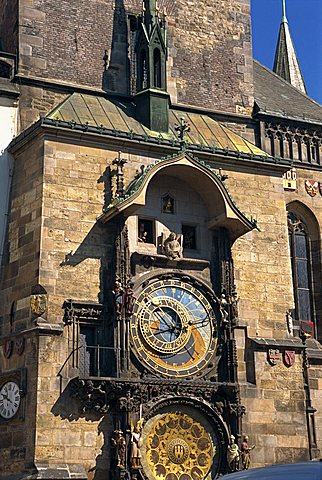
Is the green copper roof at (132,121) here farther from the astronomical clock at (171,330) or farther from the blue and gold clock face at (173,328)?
the blue and gold clock face at (173,328)

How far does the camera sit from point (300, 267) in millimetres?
22375

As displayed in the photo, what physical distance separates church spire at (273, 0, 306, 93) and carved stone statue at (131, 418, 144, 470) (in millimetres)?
16198

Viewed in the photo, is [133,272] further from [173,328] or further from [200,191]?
[200,191]

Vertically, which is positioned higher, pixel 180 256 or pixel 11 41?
pixel 11 41

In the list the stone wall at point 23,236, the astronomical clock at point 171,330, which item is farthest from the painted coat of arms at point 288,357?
the stone wall at point 23,236

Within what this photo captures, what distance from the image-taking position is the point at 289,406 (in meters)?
18.4

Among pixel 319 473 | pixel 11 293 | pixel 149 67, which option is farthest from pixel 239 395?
pixel 319 473

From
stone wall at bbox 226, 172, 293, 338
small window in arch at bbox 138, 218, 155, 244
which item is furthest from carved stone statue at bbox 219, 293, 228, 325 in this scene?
small window in arch at bbox 138, 218, 155, 244

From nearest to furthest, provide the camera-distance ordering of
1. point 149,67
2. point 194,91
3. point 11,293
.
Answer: point 11,293 → point 149,67 → point 194,91

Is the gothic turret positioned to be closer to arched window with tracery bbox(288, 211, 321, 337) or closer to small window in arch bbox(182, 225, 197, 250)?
small window in arch bbox(182, 225, 197, 250)

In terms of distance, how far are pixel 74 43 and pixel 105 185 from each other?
4185 mm

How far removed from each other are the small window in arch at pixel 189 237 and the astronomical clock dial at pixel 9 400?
15.3 feet

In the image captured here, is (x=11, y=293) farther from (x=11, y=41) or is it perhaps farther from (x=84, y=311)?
(x=11, y=41)

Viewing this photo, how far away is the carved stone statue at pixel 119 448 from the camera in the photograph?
1633cm
